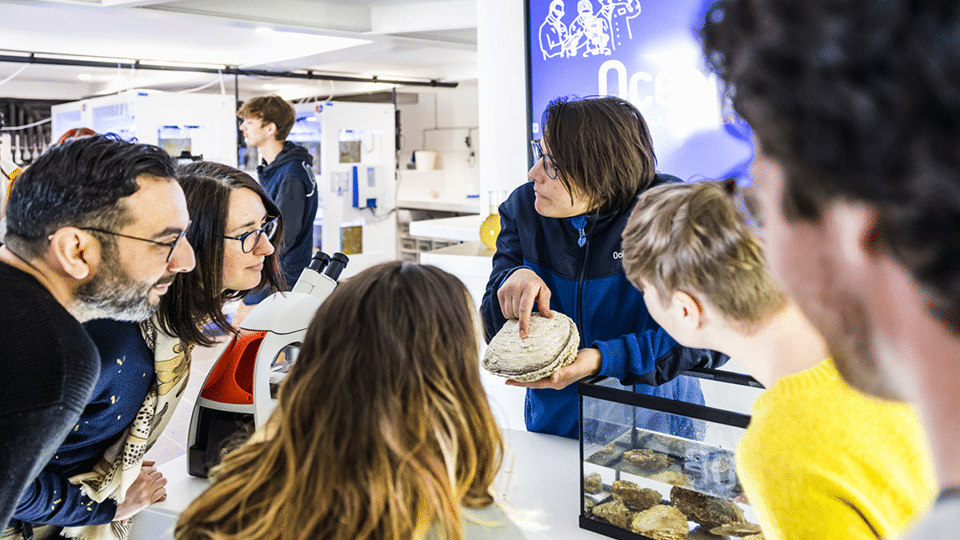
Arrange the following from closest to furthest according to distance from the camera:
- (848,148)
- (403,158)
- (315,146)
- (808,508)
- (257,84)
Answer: (848,148) → (808,508) → (315,146) → (257,84) → (403,158)

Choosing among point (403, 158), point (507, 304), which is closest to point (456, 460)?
point (507, 304)

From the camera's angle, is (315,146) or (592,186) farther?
(315,146)

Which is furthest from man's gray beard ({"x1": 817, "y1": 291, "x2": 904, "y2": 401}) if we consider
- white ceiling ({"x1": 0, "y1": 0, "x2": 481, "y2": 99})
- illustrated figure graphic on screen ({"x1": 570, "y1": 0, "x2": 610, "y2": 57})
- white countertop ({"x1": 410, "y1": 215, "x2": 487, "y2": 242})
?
white ceiling ({"x1": 0, "y1": 0, "x2": 481, "y2": 99})

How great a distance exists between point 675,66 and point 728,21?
9.90 ft

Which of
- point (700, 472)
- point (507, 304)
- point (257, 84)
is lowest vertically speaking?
point (700, 472)

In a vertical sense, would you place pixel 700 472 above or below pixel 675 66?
below

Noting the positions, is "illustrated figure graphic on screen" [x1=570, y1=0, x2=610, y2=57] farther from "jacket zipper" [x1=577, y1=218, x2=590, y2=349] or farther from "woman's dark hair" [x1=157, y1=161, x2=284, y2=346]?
"woman's dark hair" [x1=157, y1=161, x2=284, y2=346]

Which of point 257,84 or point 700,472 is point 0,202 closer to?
point 700,472

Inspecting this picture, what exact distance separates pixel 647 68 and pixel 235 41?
4870mm

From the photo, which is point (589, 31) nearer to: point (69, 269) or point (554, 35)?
point (554, 35)

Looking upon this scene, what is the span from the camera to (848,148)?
0.32 meters

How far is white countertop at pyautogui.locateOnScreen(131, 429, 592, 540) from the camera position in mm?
1236

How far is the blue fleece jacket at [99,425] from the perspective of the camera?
1.26 metres


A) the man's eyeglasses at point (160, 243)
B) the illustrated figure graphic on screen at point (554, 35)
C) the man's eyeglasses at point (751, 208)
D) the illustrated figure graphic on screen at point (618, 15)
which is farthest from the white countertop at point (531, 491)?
the illustrated figure graphic on screen at point (554, 35)
